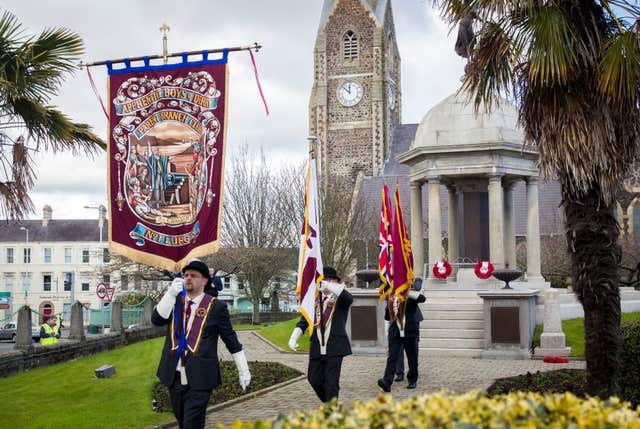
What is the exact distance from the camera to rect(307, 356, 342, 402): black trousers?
9.71 meters

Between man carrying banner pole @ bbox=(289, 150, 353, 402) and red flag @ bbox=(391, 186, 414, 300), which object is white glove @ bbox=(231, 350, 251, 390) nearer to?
man carrying banner pole @ bbox=(289, 150, 353, 402)

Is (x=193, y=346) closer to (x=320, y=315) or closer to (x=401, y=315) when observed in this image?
(x=320, y=315)

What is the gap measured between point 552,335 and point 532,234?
847cm

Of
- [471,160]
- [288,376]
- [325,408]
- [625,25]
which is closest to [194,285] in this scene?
[325,408]

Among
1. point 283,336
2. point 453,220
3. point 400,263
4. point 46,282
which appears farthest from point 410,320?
point 46,282

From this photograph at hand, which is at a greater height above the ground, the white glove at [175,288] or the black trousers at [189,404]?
the white glove at [175,288]

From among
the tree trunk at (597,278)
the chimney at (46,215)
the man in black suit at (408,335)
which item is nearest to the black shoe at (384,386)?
the man in black suit at (408,335)

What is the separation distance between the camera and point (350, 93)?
7631cm

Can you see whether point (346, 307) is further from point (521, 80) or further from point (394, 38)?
point (394, 38)

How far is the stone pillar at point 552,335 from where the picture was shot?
17.9 meters

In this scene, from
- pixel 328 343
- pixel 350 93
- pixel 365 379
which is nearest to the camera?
pixel 328 343

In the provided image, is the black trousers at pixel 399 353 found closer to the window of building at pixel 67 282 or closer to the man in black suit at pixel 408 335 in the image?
the man in black suit at pixel 408 335

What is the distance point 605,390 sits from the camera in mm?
9242

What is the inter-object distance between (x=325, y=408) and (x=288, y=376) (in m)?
10.5
